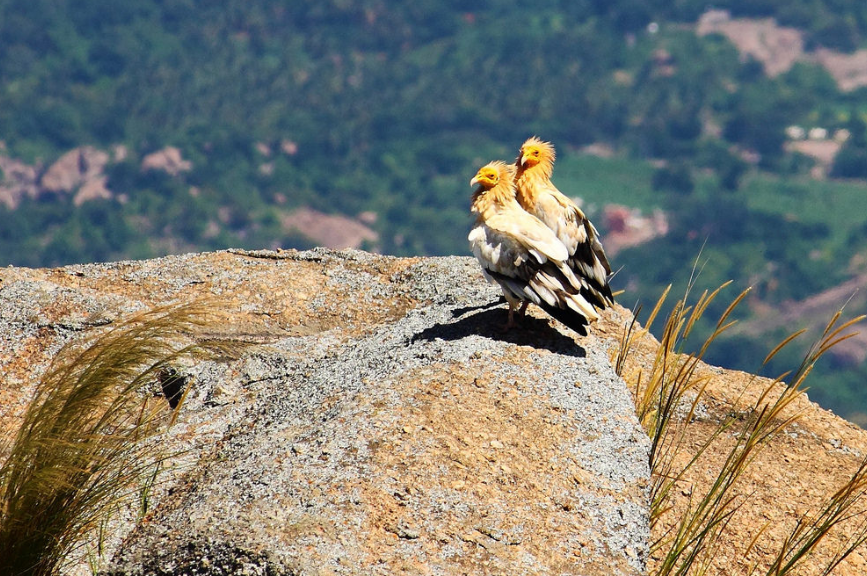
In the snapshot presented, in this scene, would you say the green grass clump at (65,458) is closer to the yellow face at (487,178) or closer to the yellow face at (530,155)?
the yellow face at (487,178)

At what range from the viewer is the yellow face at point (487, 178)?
28.7 feet

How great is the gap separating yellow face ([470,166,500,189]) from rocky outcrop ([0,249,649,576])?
1.03 meters

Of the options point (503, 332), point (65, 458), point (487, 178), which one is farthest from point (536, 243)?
point (65, 458)

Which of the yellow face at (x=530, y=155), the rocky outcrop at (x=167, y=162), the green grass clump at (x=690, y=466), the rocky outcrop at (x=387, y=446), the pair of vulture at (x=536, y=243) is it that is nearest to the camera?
the green grass clump at (x=690, y=466)

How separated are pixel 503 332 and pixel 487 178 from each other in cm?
130

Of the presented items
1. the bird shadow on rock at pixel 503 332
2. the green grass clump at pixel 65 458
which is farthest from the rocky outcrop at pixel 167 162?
the green grass clump at pixel 65 458

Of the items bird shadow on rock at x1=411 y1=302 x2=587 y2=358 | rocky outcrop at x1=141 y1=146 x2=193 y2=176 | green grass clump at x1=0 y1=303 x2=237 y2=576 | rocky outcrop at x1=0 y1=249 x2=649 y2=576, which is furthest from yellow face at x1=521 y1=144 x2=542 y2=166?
rocky outcrop at x1=141 y1=146 x2=193 y2=176

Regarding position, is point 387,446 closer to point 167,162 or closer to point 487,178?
point 487,178

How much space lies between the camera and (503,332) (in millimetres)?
8367

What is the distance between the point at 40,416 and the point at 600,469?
10.6 feet

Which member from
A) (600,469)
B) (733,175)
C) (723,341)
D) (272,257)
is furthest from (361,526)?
(733,175)

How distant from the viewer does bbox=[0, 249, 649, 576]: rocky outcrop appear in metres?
5.91

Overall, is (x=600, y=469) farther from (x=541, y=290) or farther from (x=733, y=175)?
(x=733, y=175)

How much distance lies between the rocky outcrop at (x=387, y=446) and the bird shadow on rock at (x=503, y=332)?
2cm
